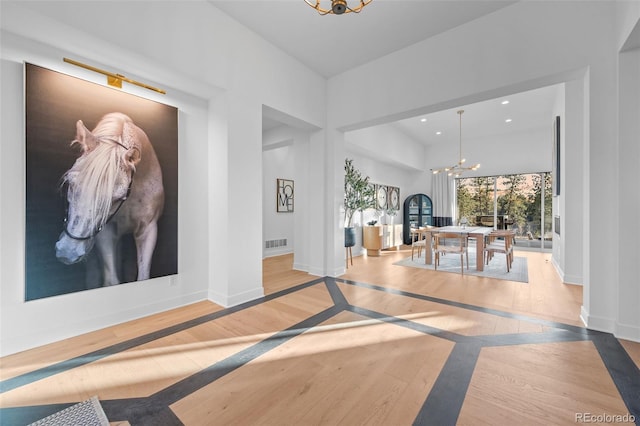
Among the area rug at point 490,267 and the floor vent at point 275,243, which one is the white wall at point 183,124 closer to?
the floor vent at point 275,243

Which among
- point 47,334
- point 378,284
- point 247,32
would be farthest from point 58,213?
point 378,284

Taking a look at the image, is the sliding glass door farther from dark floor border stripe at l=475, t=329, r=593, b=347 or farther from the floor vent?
dark floor border stripe at l=475, t=329, r=593, b=347

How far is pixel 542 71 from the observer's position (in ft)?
8.76

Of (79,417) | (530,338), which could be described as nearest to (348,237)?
(530,338)

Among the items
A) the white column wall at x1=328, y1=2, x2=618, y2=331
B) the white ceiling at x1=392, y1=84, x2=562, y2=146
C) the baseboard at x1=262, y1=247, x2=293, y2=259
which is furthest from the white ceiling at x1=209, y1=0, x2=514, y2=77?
the baseboard at x1=262, y1=247, x2=293, y2=259

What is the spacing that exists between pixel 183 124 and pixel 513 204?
8498 millimetres

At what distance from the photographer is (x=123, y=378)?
174 cm

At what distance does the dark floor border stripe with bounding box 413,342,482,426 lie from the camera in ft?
4.59

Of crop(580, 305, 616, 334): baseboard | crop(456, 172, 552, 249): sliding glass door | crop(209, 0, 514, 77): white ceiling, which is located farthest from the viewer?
crop(456, 172, 552, 249): sliding glass door

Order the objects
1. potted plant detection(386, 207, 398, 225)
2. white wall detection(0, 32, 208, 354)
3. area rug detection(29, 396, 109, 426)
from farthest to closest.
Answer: potted plant detection(386, 207, 398, 225)
white wall detection(0, 32, 208, 354)
area rug detection(29, 396, 109, 426)

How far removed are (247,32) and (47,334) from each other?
3.67 metres

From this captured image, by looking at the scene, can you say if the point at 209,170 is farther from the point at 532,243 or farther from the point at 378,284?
the point at 532,243

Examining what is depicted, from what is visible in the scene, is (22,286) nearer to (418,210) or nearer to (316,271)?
(316,271)

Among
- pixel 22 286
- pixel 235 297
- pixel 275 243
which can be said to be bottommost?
pixel 235 297
